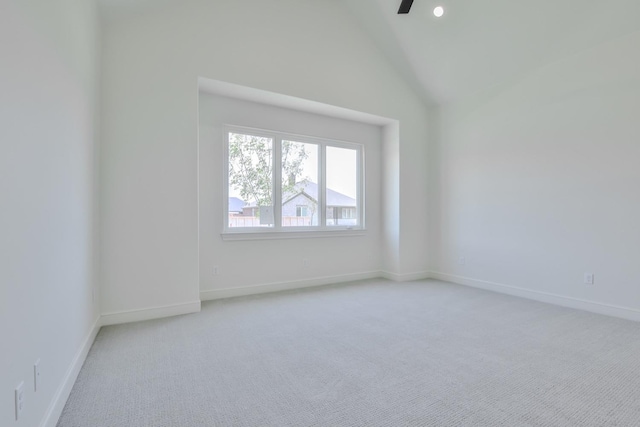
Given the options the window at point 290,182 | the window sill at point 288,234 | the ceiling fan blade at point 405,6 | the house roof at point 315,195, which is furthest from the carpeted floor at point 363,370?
the ceiling fan blade at point 405,6

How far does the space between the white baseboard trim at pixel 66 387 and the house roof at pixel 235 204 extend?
197 cm

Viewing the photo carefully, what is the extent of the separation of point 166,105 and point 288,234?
2.18 meters

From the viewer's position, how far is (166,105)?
3219mm

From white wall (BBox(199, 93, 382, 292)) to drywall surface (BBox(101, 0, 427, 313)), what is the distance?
49 cm

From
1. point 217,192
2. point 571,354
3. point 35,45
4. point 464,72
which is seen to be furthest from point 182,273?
point 464,72

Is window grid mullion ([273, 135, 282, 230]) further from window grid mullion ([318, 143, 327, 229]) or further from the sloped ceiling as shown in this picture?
the sloped ceiling

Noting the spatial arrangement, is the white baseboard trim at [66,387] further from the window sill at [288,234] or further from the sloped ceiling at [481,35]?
the sloped ceiling at [481,35]

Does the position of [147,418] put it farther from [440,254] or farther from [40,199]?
[440,254]

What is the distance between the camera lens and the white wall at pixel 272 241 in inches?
152

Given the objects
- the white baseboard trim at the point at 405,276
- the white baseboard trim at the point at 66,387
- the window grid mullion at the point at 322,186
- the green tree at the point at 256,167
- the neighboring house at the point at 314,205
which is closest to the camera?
the white baseboard trim at the point at 66,387

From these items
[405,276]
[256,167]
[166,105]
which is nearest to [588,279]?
[405,276]

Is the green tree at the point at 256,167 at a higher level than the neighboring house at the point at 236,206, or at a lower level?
higher

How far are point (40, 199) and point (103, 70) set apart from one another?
6.87 ft

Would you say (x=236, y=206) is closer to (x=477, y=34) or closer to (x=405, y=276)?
(x=405, y=276)
